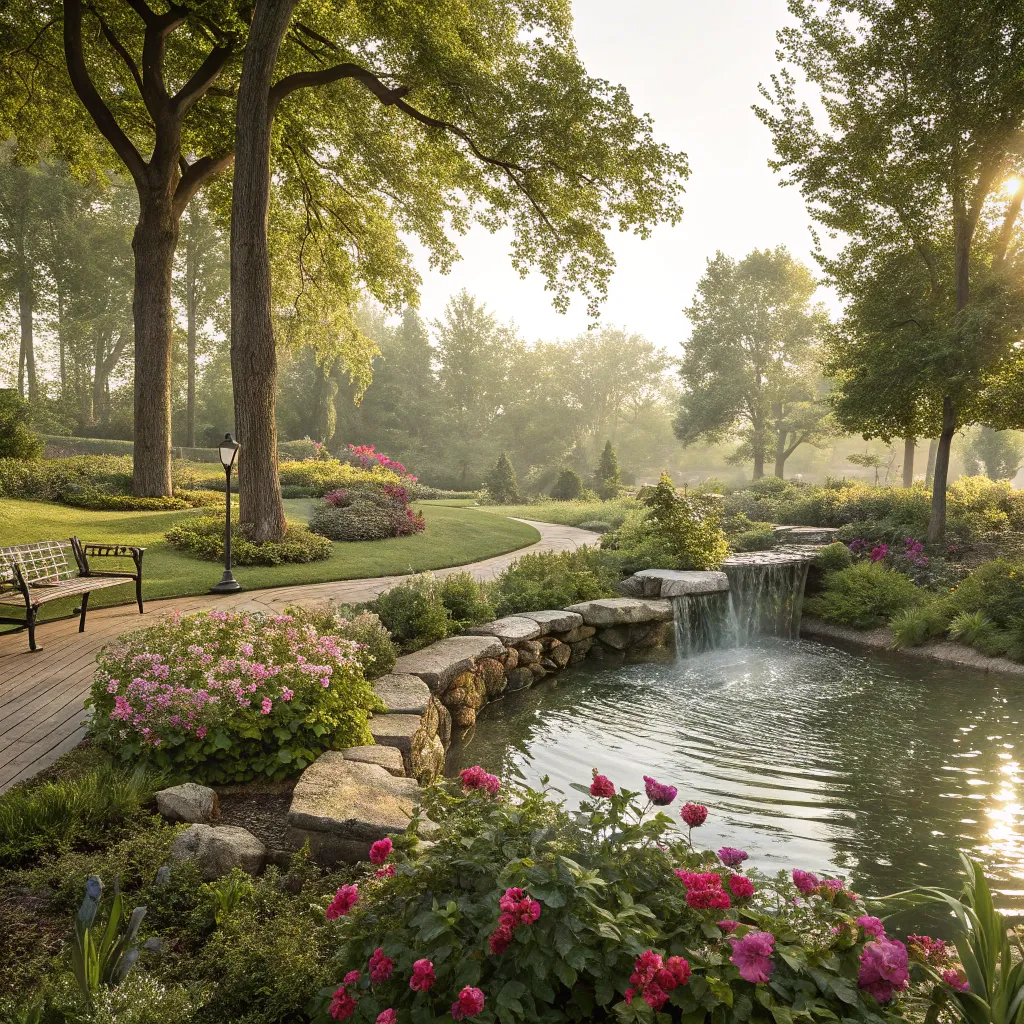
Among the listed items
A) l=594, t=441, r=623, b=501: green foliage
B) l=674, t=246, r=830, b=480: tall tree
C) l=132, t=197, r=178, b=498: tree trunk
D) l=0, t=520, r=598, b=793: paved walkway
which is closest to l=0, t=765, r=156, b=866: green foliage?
l=0, t=520, r=598, b=793: paved walkway

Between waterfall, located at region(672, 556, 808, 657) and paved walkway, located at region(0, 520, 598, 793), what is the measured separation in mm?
2682

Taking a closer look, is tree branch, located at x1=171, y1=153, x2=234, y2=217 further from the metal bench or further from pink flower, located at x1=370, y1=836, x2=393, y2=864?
pink flower, located at x1=370, y1=836, x2=393, y2=864

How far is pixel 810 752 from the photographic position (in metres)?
5.05

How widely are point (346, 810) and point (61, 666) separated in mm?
3604

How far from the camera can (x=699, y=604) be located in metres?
8.65

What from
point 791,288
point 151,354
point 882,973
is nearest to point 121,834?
point 882,973

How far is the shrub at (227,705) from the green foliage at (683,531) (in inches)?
252

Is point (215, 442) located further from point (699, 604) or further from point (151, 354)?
point (699, 604)

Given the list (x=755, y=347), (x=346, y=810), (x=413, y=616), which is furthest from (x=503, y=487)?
(x=346, y=810)

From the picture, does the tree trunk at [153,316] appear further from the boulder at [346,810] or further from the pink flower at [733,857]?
the pink flower at [733,857]

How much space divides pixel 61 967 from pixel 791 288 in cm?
3190

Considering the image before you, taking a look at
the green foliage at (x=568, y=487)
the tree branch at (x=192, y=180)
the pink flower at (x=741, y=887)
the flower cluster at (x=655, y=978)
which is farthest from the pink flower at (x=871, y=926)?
the green foliage at (x=568, y=487)

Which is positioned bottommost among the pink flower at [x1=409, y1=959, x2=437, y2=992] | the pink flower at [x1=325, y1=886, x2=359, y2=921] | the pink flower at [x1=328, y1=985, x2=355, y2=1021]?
the pink flower at [x1=328, y1=985, x2=355, y2=1021]

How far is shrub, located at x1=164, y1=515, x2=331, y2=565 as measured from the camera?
9.41 m
